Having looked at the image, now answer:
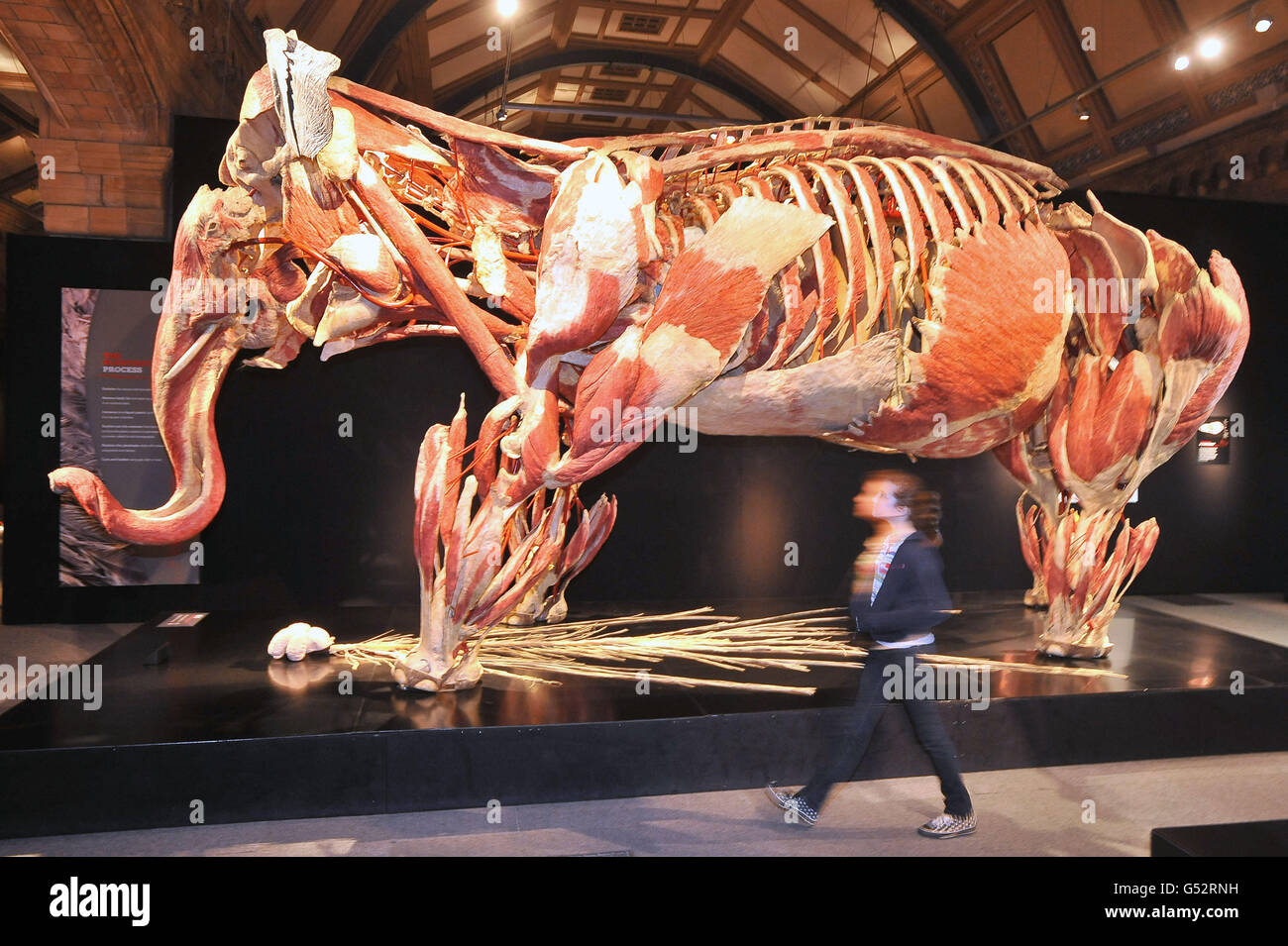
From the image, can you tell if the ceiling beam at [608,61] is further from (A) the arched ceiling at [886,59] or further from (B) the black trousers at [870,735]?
(B) the black trousers at [870,735]

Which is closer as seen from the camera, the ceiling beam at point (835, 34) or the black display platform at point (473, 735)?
the black display platform at point (473, 735)

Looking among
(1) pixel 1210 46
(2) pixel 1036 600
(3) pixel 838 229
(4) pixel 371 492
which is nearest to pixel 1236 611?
(2) pixel 1036 600

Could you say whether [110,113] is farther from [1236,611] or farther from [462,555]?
[1236,611]

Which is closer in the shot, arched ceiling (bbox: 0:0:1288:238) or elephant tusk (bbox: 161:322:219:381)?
elephant tusk (bbox: 161:322:219:381)

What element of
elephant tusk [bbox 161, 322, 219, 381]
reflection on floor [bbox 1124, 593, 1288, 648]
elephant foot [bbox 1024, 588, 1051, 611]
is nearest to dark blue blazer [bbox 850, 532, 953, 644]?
elephant tusk [bbox 161, 322, 219, 381]

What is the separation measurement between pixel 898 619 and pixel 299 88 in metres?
→ 2.59

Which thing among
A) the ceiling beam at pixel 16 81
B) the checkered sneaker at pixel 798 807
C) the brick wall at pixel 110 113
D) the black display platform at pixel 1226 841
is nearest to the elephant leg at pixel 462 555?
the checkered sneaker at pixel 798 807

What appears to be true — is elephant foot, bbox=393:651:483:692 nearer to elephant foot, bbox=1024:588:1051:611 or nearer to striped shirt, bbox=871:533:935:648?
striped shirt, bbox=871:533:935:648

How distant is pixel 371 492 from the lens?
253 inches

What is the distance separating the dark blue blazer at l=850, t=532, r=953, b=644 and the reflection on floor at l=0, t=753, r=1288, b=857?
77cm

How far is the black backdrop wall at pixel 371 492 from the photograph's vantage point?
20.5ft

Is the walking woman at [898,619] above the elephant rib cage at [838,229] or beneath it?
beneath

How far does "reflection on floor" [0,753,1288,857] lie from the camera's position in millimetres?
3102

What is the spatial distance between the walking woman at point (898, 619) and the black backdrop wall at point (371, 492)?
299 cm
